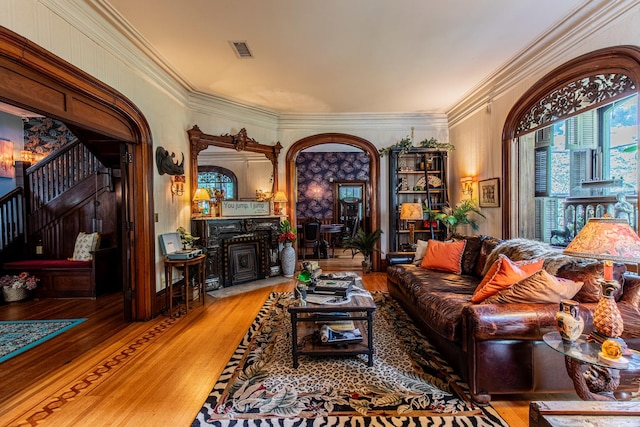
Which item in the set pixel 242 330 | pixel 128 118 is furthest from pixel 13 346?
pixel 128 118

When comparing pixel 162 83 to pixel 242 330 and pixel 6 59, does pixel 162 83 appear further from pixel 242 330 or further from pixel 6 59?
pixel 242 330

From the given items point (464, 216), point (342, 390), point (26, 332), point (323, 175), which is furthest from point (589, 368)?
point (323, 175)

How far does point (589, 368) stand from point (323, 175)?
8.07m

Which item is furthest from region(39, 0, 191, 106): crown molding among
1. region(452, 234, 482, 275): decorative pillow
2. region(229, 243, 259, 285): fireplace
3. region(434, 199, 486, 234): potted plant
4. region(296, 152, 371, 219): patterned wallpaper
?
region(296, 152, 371, 219): patterned wallpaper

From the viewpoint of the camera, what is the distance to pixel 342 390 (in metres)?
2.03

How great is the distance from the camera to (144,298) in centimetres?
337

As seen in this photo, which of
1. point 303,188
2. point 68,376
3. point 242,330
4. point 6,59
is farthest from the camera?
point 303,188

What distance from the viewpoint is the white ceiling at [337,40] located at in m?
2.63

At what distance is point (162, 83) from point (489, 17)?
3719mm

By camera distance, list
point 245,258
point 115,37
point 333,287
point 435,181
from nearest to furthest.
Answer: point 333,287
point 115,37
point 245,258
point 435,181

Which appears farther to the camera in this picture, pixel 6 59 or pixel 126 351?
pixel 126 351

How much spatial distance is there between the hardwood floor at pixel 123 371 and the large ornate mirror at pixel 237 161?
1986 mm

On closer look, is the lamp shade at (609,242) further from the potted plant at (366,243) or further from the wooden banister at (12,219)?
the wooden banister at (12,219)

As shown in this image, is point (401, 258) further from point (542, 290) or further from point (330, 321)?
point (542, 290)
